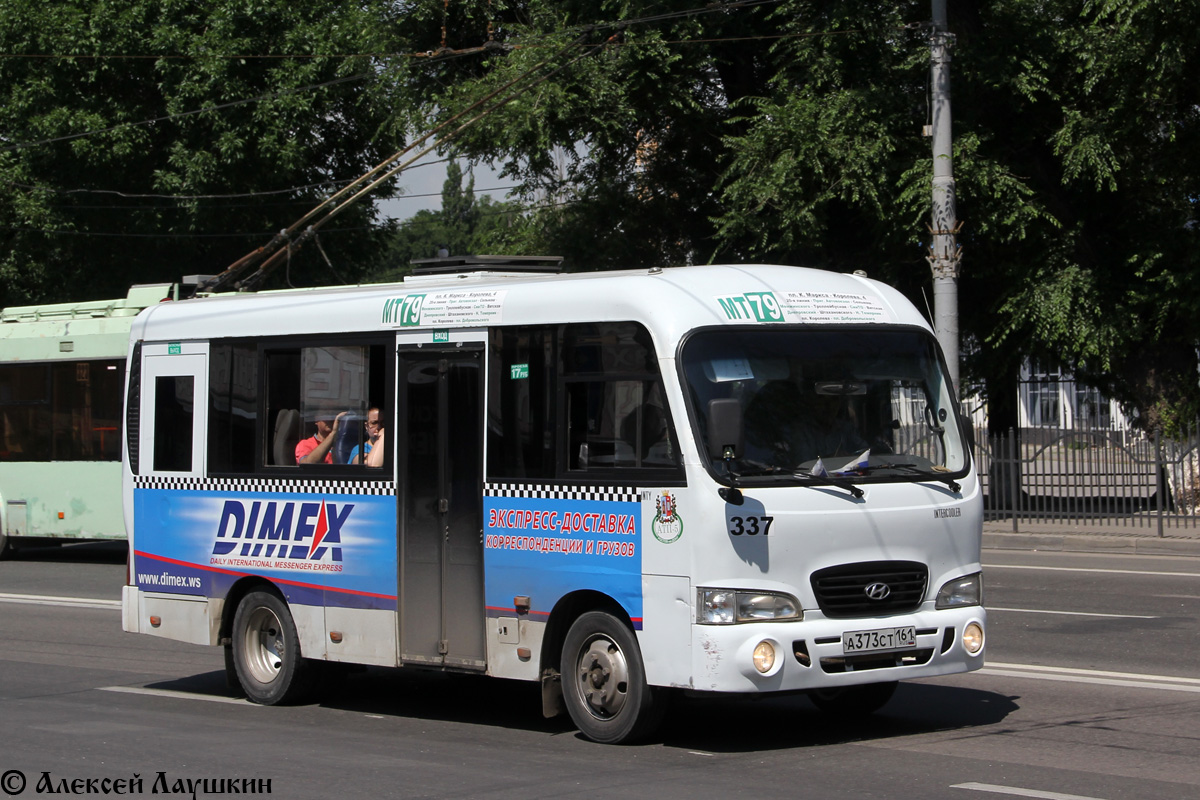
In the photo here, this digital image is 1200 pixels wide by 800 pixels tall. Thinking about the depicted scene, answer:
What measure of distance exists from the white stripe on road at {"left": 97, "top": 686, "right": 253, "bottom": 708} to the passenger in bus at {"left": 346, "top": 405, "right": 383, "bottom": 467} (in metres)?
1.95

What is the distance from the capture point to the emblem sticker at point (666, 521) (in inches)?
298

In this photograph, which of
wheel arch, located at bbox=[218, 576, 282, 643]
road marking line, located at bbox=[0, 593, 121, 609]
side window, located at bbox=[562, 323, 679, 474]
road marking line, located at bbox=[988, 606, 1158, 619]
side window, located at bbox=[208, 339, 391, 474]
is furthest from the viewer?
road marking line, located at bbox=[0, 593, 121, 609]

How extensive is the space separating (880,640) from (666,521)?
4.22 ft

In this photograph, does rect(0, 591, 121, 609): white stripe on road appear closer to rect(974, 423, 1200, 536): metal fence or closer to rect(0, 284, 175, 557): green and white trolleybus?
rect(0, 284, 175, 557): green and white trolleybus

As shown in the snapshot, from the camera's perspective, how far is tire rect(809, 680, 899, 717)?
8.66 m

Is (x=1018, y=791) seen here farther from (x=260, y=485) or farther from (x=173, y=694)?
(x=173, y=694)

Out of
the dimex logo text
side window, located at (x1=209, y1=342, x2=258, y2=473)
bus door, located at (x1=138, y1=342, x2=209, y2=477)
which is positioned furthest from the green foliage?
the dimex logo text

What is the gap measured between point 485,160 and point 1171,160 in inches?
432

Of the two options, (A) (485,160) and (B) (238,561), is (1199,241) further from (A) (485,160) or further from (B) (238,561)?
(B) (238,561)

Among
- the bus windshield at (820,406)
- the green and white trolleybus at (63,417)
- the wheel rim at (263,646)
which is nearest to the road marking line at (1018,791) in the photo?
the bus windshield at (820,406)

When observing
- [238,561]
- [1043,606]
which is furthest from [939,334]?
[238,561]

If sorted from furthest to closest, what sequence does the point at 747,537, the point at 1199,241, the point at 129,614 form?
the point at 1199,241, the point at 129,614, the point at 747,537

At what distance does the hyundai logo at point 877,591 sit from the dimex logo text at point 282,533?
3.34 m

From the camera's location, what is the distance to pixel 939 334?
791 inches
